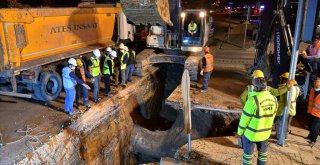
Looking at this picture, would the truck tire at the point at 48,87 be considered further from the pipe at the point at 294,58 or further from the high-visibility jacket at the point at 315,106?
the high-visibility jacket at the point at 315,106

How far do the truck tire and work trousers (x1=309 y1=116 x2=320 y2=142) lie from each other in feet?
24.7

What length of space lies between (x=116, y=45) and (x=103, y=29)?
3.50 feet

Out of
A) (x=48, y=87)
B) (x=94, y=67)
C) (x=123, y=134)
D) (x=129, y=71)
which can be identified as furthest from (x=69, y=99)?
(x=129, y=71)

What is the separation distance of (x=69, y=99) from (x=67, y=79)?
641mm

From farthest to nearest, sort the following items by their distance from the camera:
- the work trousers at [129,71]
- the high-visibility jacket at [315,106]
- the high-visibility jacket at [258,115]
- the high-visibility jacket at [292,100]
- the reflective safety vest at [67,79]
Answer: the work trousers at [129,71] < the reflective safety vest at [67,79] < the high-visibility jacket at [315,106] < the high-visibility jacket at [292,100] < the high-visibility jacket at [258,115]

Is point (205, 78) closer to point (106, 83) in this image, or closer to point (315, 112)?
point (106, 83)

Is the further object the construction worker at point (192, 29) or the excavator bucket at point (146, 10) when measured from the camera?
the construction worker at point (192, 29)

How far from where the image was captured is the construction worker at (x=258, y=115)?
4.32 meters

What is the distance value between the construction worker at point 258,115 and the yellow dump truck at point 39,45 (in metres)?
6.41

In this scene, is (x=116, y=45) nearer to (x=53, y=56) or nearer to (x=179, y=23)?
(x=179, y=23)

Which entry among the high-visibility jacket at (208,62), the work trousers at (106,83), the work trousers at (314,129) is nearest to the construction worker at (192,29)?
the high-visibility jacket at (208,62)

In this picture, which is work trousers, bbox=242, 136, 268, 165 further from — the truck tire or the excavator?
the truck tire

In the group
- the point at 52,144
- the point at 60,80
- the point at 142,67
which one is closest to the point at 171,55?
the point at 142,67

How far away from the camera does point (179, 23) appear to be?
454 inches
